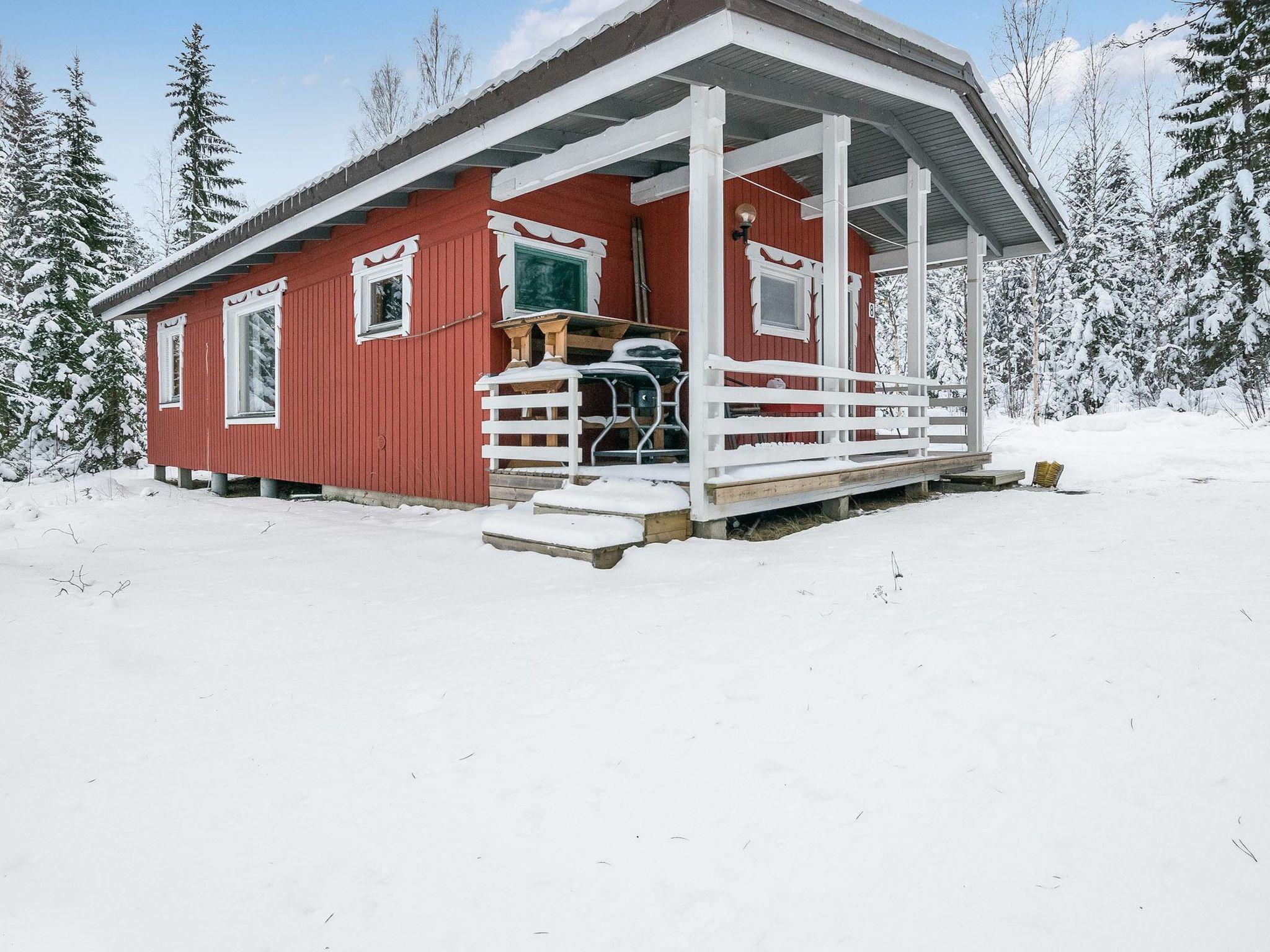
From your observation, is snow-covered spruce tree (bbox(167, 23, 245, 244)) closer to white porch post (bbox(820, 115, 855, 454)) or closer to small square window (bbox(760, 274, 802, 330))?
small square window (bbox(760, 274, 802, 330))

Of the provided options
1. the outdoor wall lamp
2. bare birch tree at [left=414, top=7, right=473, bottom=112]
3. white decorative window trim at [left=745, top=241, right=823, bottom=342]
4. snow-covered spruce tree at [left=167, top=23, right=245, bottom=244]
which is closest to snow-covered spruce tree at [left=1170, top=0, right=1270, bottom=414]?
white decorative window trim at [left=745, top=241, right=823, bottom=342]

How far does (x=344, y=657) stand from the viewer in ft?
8.64

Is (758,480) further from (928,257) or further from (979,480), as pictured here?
(928,257)

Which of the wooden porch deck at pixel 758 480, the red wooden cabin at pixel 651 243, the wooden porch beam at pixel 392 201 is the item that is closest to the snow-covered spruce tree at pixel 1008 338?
the red wooden cabin at pixel 651 243

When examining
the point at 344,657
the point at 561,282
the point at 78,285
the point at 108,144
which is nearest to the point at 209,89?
the point at 108,144

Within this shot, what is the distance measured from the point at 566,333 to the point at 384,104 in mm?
14218

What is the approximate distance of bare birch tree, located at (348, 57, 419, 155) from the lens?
16.3 metres

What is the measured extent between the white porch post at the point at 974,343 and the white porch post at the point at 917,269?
1.53 m

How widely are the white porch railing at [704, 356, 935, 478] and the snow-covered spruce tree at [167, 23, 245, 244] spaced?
18.9 meters

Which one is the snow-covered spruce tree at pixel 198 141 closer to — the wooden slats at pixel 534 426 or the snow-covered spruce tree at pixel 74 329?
the snow-covered spruce tree at pixel 74 329

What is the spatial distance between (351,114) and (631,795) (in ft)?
62.3

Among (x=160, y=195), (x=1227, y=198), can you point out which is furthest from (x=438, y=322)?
(x=160, y=195)

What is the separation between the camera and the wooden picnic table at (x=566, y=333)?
5.40m

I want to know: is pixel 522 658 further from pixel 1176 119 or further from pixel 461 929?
pixel 1176 119
